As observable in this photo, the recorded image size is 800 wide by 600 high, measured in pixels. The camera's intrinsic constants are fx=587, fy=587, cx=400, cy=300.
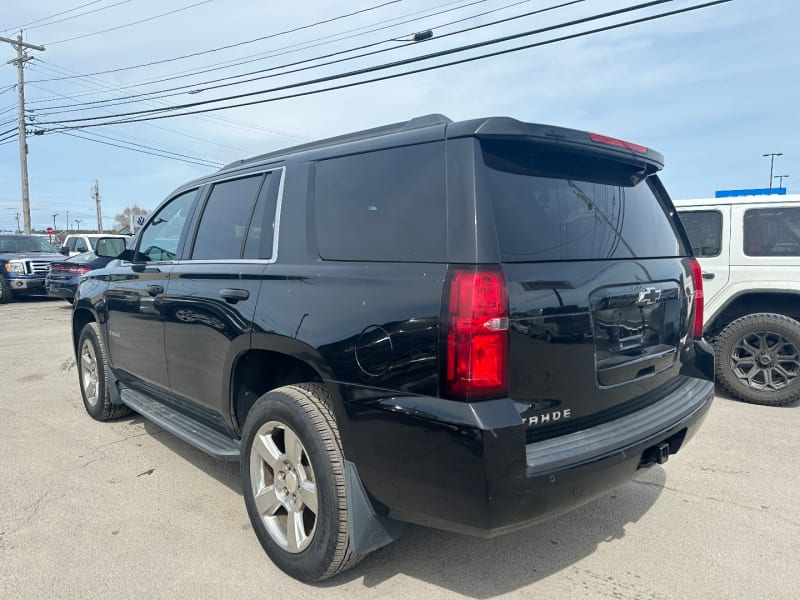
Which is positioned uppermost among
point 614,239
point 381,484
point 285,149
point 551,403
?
point 285,149

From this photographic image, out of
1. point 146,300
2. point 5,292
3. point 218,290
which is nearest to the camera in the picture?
point 218,290

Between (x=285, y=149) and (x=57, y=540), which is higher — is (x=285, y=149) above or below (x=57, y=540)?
above

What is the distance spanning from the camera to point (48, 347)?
8.77 meters

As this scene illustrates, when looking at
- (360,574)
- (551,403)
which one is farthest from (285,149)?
(360,574)

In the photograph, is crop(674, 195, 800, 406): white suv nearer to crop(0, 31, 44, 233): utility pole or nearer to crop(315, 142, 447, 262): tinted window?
crop(315, 142, 447, 262): tinted window

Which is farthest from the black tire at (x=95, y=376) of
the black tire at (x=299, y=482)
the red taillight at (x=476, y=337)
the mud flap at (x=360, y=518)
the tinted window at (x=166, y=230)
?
the red taillight at (x=476, y=337)

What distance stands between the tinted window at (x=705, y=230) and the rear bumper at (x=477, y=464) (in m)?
4.14

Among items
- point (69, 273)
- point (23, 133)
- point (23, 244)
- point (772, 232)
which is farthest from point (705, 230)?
point (23, 133)

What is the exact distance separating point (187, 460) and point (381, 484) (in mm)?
2400

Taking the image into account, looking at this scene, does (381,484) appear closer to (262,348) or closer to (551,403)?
(551,403)

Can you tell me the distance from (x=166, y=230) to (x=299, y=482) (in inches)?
91.7

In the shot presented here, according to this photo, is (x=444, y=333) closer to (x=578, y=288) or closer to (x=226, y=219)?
(x=578, y=288)

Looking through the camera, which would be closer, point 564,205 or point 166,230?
point 564,205

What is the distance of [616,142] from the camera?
270 centimetres
